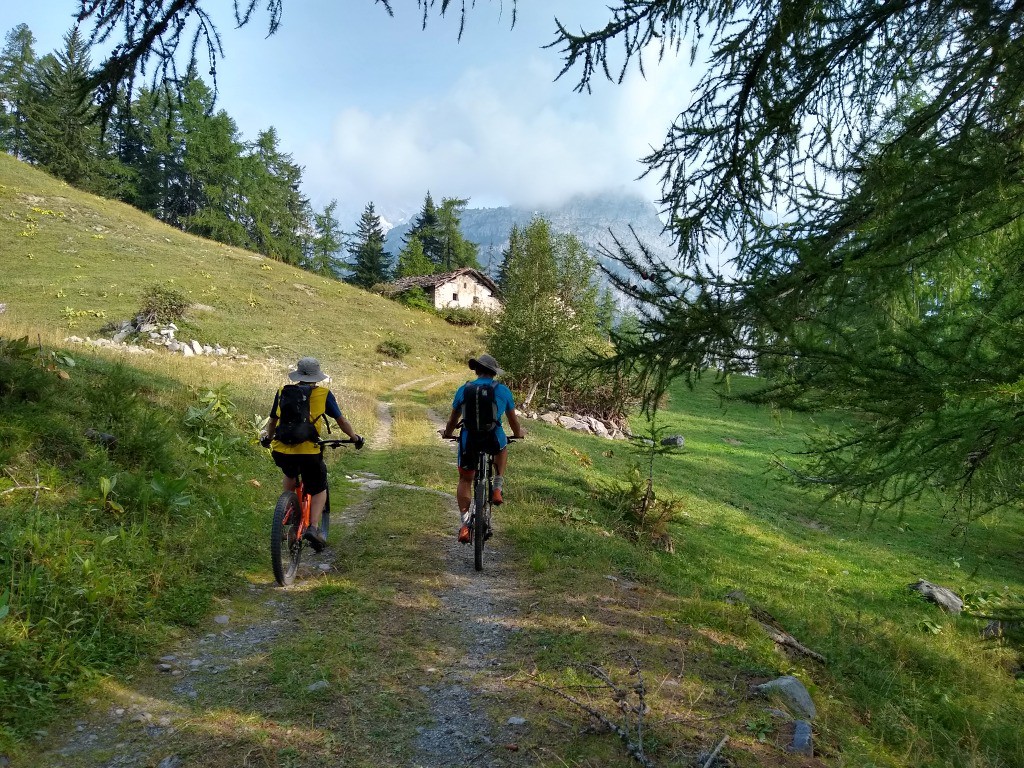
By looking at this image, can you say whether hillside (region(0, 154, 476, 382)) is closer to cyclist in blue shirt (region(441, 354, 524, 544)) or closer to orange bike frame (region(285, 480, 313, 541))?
orange bike frame (region(285, 480, 313, 541))

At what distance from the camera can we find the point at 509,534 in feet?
24.8

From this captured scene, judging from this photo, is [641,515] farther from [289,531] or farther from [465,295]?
[465,295]

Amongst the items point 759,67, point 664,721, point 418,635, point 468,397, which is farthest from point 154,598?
point 759,67

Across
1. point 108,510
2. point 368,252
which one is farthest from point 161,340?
point 368,252

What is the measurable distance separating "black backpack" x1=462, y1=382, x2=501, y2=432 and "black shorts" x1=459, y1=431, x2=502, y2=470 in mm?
81

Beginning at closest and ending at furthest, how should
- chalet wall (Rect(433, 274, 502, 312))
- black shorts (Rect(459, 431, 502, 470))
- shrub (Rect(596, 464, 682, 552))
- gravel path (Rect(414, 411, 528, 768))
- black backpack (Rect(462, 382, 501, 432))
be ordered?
gravel path (Rect(414, 411, 528, 768))
black backpack (Rect(462, 382, 501, 432))
black shorts (Rect(459, 431, 502, 470))
shrub (Rect(596, 464, 682, 552))
chalet wall (Rect(433, 274, 502, 312))

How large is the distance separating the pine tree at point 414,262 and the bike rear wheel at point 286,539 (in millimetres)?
64130

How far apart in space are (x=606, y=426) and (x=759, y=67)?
23.6 m

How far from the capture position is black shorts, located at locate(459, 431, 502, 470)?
20.0 feet

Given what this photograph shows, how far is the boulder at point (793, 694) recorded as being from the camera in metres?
3.80

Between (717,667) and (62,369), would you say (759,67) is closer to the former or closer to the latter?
(717,667)

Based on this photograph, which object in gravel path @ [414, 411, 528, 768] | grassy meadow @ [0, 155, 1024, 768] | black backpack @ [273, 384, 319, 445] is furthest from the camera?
black backpack @ [273, 384, 319, 445]

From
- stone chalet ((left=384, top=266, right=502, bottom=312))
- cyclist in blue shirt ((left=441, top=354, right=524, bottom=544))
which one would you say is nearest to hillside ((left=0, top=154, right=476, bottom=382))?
stone chalet ((left=384, top=266, right=502, bottom=312))

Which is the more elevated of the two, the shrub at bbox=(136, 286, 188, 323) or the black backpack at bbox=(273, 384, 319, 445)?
the shrub at bbox=(136, 286, 188, 323)
